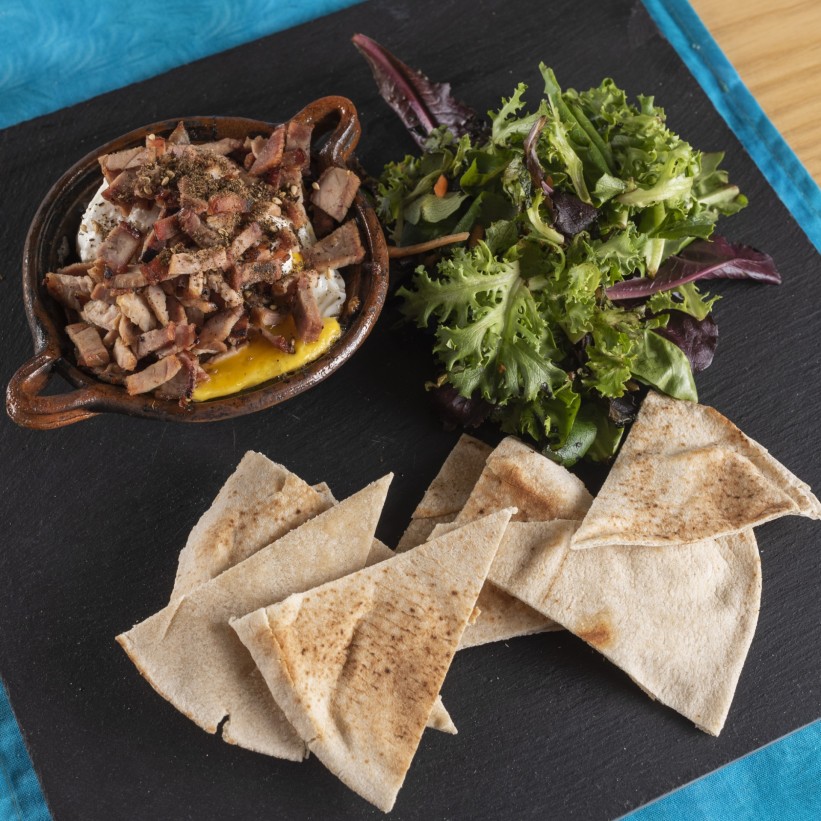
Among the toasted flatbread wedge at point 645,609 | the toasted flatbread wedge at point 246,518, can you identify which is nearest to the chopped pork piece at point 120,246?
the toasted flatbread wedge at point 246,518

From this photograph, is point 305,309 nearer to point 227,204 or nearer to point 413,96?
point 227,204

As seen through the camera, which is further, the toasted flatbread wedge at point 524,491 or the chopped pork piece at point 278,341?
the toasted flatbread wedge at point 524,491

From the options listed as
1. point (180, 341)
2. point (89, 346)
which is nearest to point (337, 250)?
point (180, 341)

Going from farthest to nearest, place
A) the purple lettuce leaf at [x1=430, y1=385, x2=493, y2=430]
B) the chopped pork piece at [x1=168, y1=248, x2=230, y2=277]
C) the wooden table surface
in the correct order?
the wooden table surface
the purple lettuce leaf at [x1=430, y1=385, x2=493, y2=430]
the chopped pork piece at [x1=168, y1=248, x2=230, y2=277]

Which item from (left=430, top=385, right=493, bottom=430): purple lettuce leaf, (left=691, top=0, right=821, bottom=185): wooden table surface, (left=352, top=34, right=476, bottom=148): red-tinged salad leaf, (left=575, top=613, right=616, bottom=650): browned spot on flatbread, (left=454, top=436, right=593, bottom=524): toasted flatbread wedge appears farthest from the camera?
(left=691, top=0, right=821, bottom=185): wooden table surface

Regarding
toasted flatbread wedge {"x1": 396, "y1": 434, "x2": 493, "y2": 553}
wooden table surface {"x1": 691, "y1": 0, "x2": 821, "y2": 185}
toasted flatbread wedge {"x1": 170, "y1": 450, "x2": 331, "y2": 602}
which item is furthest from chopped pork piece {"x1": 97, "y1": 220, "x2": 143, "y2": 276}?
wooden table surface {"x1": 691, "y1": 0, "x2": 821, "y2": 185}

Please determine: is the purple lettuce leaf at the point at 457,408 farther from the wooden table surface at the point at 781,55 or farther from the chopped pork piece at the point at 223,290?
the wooden table surface at the point at 781,55

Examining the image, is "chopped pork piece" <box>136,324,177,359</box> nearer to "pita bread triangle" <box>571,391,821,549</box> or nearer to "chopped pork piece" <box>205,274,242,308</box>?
"chopped pork piece" <box>205,274,242,308</box>
